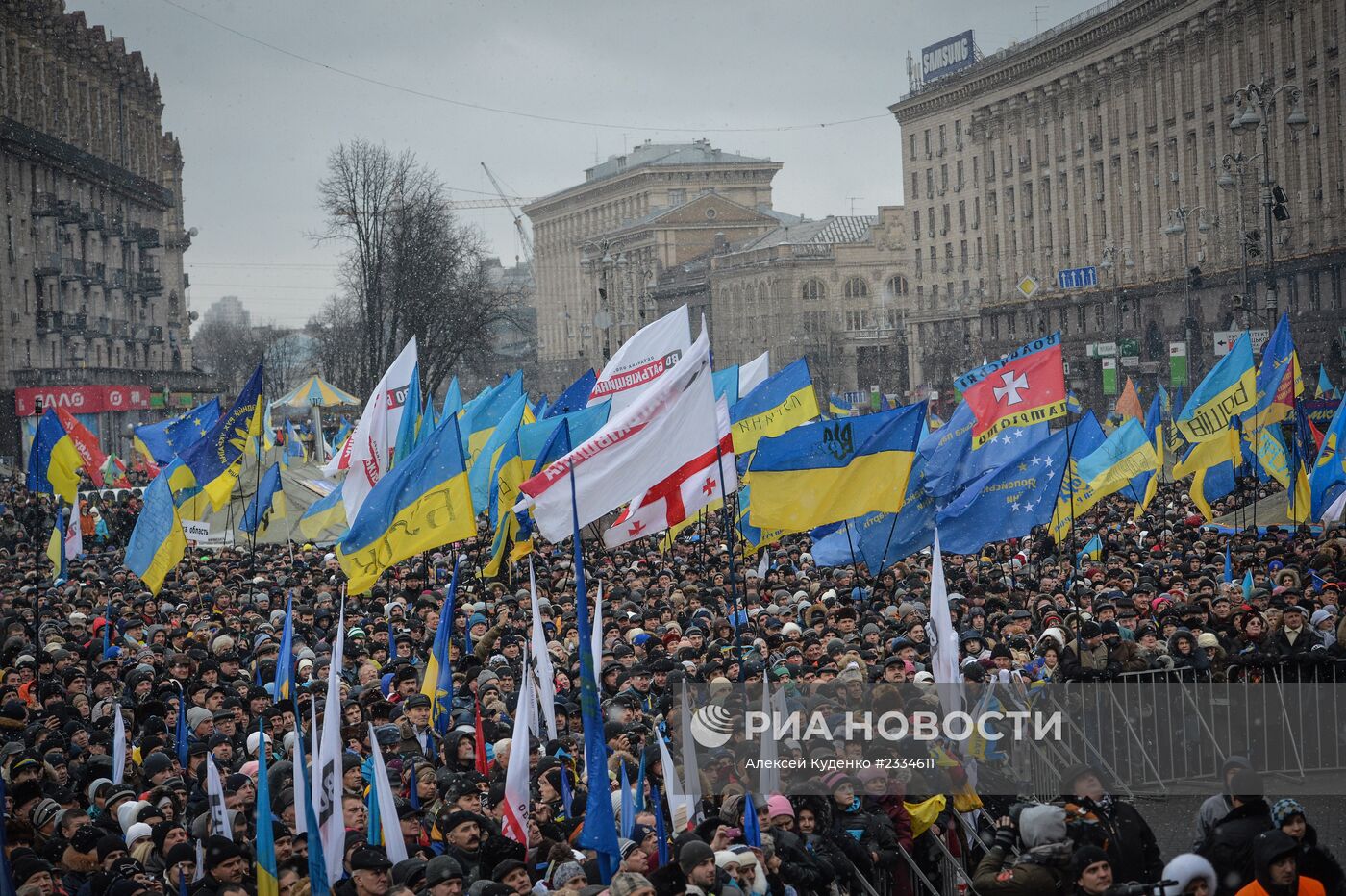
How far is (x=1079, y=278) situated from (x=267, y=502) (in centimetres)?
4786

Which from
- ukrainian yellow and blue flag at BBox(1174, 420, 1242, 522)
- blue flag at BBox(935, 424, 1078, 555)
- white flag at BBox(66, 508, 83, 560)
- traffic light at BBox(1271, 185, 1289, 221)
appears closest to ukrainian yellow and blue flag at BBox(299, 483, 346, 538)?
white flag at BBox(66, 508, 83, 560)

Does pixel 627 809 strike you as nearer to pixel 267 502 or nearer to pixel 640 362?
pixel 640 362

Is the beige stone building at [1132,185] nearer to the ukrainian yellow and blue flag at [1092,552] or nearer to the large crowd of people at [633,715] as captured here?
the ukrainian yellow and blue flag at [1092,552]

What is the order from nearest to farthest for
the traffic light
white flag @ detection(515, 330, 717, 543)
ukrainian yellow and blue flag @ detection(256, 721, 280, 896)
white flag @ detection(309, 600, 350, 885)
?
ukrainian yellow and blue flag @ detection(256, 721, 280, 896) → white flag @ detection(309, 600, 350, 885) → white flag @ detection(515, 330, 717, 543) → the traffic light

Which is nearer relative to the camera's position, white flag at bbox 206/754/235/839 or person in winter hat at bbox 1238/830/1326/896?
person in winter hat at bbox 1238/830/1326/896

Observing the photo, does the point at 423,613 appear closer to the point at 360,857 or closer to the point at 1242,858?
the point at 360,857

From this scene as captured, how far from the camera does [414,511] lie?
15.3 m

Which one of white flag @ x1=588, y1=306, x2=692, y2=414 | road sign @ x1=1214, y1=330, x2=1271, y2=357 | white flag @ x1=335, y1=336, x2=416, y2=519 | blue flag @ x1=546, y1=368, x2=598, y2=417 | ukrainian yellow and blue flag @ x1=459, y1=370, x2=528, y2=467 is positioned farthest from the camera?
road sign @ x1=1214, y1=330, x2=1271, y2=357

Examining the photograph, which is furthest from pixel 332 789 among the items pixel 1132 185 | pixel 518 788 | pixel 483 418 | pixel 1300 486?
pixel 1132 185

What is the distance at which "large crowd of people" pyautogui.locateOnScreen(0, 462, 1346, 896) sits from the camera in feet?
25.5

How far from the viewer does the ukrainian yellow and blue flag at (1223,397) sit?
801 inches

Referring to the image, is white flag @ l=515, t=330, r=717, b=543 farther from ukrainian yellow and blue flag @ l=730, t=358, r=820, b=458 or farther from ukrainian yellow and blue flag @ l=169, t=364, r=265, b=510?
ukrainian yellow and blue flag @ l=169, t=364, r=265, b=510

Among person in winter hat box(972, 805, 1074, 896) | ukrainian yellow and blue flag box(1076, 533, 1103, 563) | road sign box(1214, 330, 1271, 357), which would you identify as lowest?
person in winter hat box(972, 805, 1074, 896)

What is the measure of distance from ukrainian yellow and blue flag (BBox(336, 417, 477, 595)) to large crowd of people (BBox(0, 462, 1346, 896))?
791 mm
